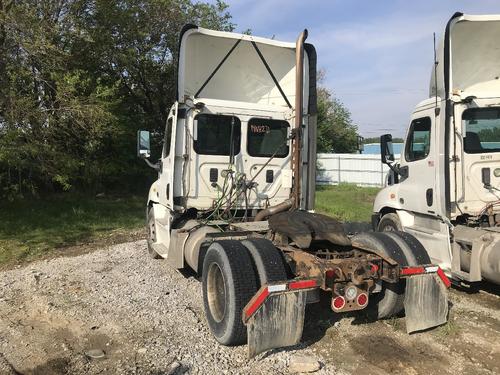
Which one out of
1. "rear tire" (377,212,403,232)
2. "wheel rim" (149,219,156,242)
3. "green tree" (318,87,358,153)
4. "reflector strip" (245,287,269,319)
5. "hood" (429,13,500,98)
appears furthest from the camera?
"green tree" (318,87,358,153)

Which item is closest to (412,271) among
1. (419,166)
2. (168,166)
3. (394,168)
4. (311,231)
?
(311,231)

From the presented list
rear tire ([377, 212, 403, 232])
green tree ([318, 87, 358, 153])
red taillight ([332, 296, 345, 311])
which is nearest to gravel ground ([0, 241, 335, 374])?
red taillight ([332, 296, 345, 311])

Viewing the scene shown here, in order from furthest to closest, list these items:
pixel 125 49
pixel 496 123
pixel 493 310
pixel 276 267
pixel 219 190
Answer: pixel 125 49 → pixel 219 190 → pixel 496 123 → pixel 493 310 → pixel 276 267

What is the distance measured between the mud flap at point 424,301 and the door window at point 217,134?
3477mm

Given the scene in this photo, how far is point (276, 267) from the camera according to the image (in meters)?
4.49

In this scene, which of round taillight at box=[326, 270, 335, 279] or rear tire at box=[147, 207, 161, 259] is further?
rear tire at box=[147, 207, 161, 259]

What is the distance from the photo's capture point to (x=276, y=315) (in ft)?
13.4

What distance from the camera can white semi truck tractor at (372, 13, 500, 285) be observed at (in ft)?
20.6

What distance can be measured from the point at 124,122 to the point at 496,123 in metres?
13.5

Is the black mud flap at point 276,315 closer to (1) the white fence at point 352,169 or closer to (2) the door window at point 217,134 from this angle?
(2) the door window at point 217,134

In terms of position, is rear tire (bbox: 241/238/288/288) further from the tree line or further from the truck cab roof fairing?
the tree line

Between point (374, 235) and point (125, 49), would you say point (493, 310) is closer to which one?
point (374, 235)

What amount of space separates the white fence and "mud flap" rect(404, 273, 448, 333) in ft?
78.5

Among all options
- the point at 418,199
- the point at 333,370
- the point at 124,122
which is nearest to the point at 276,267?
the point at 333,370
